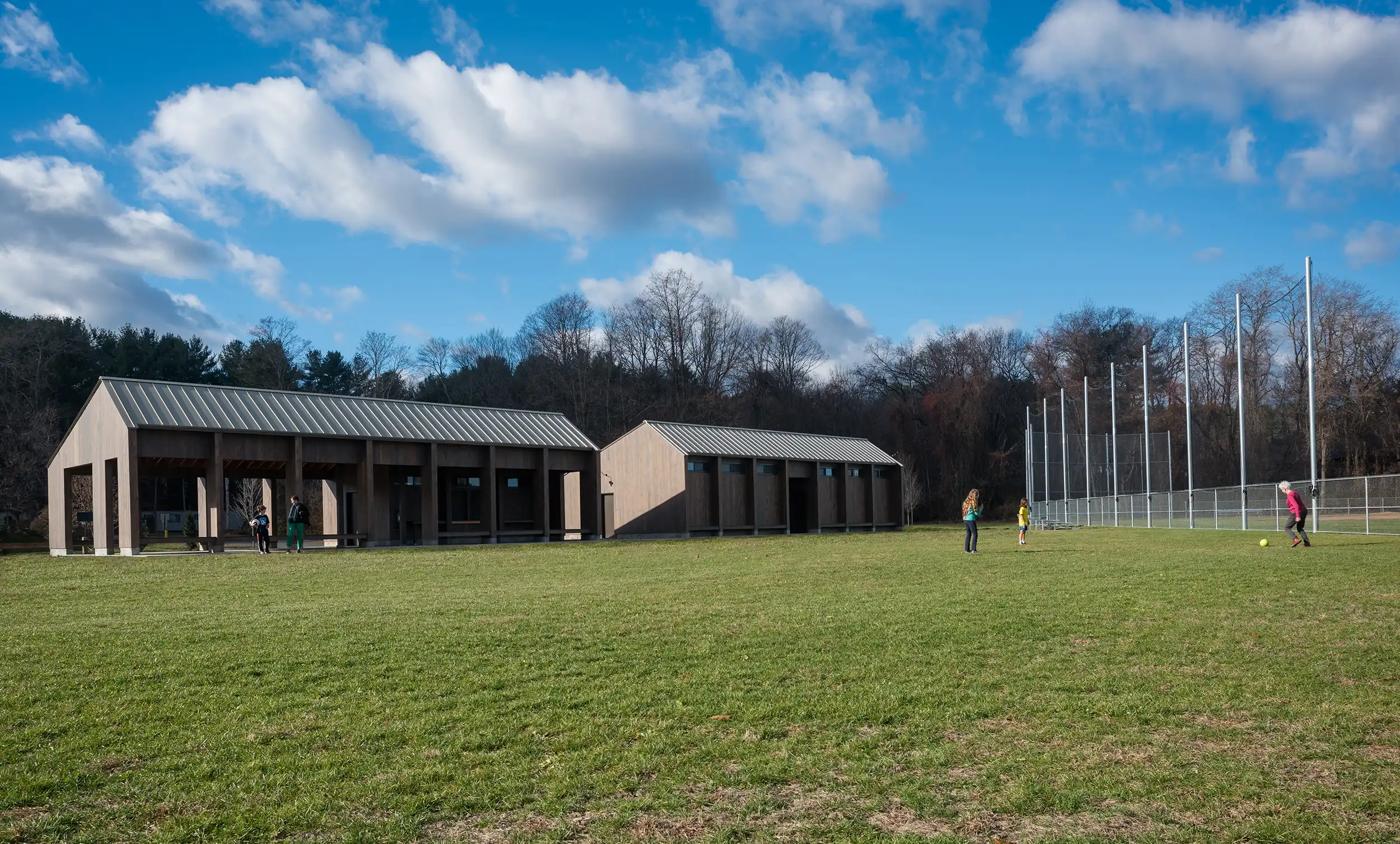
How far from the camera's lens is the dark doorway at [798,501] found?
152ft

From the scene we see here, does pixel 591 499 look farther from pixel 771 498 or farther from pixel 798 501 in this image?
pixel 798 501

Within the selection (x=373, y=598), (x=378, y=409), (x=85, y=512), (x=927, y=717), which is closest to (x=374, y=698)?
(x=927, y=717)

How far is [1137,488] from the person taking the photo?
175ft

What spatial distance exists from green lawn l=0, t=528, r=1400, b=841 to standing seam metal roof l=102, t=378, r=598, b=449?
1583 centimetres

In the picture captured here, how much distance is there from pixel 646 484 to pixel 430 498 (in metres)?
10.3

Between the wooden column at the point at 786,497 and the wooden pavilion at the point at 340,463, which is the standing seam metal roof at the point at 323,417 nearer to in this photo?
the wooden pavilion at the point at 340,463

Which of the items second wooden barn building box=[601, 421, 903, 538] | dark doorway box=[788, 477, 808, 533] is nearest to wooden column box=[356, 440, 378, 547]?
second wooden barn building box=[601, 421, 903, 538]

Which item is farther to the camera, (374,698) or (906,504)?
(906,504)

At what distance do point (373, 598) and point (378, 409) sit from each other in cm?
2123

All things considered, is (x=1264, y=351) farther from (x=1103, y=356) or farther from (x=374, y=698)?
(x=374, y=698)

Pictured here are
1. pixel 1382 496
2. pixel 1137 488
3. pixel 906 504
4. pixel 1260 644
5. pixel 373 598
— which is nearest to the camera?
pixel 1260 644

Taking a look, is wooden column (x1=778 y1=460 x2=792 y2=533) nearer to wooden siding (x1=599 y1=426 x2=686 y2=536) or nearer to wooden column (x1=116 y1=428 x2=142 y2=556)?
wooden siding (x1=599 y1=426 x2=686 y2=536)

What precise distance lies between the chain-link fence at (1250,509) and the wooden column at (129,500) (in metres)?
32.9

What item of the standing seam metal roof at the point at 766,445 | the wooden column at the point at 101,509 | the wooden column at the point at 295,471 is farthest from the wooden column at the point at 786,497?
the wooden column at the point at 101,509
